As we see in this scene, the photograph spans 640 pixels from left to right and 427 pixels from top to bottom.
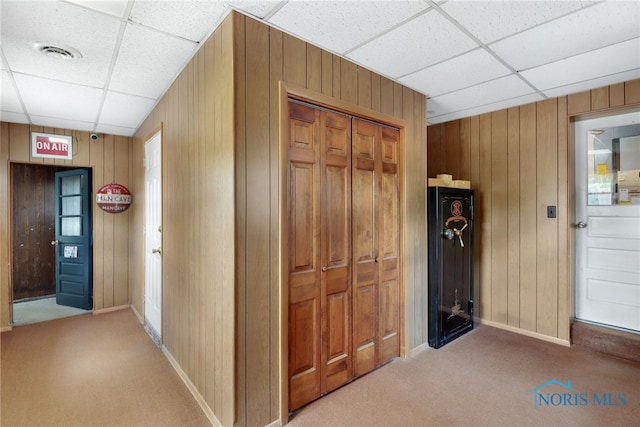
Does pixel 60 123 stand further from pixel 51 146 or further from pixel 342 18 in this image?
pixel 342 18

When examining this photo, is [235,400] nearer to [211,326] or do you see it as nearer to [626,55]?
[211,326]

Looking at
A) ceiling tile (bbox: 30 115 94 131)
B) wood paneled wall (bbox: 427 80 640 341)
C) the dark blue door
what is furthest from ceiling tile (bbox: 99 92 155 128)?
wood paneled wall (bbox: 427 80 640 341)

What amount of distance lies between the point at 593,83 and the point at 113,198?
5.88 meters

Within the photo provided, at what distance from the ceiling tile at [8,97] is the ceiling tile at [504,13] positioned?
3549mm

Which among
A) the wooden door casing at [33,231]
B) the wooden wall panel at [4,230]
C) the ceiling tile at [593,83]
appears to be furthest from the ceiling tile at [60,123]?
the ceiling tile at [593,83]

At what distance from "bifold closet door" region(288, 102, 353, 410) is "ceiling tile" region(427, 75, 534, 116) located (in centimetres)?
151

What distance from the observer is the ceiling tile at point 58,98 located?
2.84 meters

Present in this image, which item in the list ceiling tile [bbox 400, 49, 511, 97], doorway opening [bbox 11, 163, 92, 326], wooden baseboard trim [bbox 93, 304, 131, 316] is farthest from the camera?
doorway opening [bbox 11, 163, 92, 326]

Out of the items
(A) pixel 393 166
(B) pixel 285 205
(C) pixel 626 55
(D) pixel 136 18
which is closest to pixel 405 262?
(A) pixel 393 166

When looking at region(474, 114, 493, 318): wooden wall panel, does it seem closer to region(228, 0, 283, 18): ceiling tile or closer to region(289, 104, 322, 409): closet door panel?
region(289, 104, 322, 409): closet door panel

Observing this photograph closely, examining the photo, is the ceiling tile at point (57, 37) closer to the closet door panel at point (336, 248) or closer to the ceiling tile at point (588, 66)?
the closet door panel at point (336, 248)

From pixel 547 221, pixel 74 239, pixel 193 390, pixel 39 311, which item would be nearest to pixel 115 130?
pixel 74 239

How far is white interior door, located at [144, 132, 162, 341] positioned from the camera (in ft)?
10.8

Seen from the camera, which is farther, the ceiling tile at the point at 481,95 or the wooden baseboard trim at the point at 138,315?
the wooden baseboard trim at the point at 138,315
